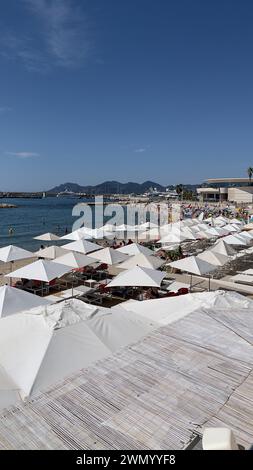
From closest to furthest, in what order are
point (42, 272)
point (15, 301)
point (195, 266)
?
point (15, 301)
point (42, 272)
point (195, 266)

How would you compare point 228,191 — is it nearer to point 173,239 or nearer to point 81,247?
point 173,239

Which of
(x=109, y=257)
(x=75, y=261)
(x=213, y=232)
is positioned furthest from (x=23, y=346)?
(x=213, y=232)

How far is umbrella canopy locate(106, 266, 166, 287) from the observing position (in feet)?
37.9

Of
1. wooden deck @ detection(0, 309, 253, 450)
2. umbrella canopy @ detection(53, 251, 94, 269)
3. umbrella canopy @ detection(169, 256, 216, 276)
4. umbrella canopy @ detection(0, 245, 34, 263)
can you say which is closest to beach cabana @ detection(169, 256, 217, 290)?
umbrella canopy @ detection(169, 256, 216, 276)

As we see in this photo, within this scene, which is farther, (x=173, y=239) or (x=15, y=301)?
(x=173, y=239)

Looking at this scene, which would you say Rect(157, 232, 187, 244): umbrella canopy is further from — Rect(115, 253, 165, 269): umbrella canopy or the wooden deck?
the wooden deck

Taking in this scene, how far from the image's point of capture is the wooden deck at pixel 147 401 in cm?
311

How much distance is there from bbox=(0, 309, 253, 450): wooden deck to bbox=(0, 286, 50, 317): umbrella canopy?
4.61 m

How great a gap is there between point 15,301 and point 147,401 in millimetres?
5909

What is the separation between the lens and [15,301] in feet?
28.4

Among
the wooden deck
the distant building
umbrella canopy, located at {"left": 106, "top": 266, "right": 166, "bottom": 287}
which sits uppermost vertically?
the distant building

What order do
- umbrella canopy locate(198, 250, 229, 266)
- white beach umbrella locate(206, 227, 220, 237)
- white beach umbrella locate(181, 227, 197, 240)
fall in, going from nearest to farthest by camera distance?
umbrella canopy locate(198, 250, 229, 266), white beach umbrella locate(181, 227, 197, 240), white beach umbrella locate(206, 227, 220, 237)

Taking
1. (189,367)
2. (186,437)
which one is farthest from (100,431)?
(189,367)
